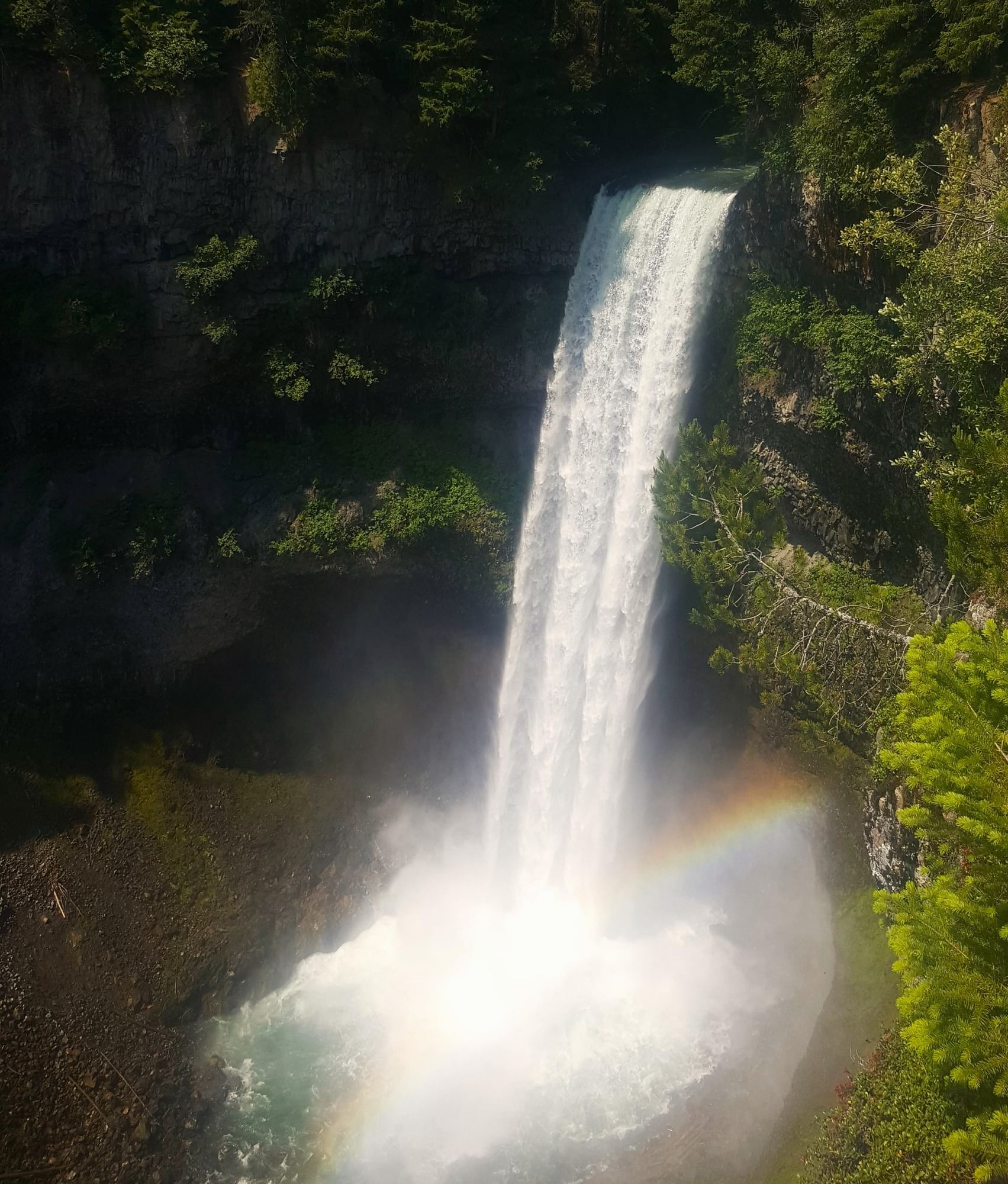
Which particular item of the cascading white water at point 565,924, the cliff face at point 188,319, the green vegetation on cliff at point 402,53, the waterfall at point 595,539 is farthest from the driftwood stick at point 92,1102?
the green vegetation on cliff at point 402,53

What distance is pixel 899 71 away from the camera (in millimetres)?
13648

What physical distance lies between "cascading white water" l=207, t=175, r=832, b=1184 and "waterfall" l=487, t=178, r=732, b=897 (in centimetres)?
6

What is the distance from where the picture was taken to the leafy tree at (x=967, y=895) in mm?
8875

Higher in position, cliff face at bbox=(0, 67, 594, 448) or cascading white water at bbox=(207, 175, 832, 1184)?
cliff face at bbox=(0, 67, 594, 448)

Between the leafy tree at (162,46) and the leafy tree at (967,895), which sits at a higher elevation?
the leafy tree at (162,46)

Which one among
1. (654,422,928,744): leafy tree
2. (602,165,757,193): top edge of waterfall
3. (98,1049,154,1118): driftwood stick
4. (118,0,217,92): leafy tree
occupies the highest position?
(118,0,217,92): leafy tree

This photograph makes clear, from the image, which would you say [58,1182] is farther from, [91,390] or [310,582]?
[91,390]

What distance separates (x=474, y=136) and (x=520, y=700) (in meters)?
15.6

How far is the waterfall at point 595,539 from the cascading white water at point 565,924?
0.06 m

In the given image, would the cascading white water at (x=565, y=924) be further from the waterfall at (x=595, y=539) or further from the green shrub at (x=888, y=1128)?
the green shrub at (x=888, y=1128)

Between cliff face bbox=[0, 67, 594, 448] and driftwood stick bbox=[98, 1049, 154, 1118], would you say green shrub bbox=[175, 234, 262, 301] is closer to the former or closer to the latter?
cliff face bbox=[0, 67, 594, 448]

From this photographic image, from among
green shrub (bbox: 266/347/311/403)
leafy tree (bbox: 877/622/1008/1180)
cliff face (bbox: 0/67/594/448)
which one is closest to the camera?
leafy tree (bbox: 877/622/1008/1180)

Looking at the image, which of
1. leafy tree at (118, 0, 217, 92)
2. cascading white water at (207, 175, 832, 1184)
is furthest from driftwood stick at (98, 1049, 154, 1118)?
leafy tree at (118, 0, 217, 92)

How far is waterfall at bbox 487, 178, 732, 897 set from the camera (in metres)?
18.7
